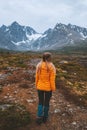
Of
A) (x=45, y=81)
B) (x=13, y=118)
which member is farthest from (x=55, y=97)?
(x=13, y=118)

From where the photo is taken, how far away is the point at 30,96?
2075 cm

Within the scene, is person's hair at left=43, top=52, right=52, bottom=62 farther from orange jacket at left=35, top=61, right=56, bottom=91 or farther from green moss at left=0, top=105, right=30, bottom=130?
green moss at left=0, top=105, right=30, bottom=130

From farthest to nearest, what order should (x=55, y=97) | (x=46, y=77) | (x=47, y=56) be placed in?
(x=55, y=97) → (x=46, y=77) → (x=47, y=56)

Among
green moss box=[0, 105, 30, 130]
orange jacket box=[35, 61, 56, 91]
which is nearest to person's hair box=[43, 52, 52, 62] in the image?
orange jacket box=[35, 61, 56, 91]

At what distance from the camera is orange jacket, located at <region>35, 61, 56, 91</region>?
1677 cm

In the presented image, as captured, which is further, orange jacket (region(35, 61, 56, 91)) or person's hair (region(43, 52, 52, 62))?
orange jacket (region(35, 61, 56, 91))

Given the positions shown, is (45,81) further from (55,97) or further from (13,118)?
(55,97)

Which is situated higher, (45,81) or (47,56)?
(47,56)

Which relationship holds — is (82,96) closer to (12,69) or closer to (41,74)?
(41,74)

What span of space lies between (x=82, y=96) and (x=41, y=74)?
18.1ft

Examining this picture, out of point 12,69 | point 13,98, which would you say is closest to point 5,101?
point 13,98

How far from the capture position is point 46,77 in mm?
16844

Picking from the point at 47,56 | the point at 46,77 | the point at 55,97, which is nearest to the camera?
the point at 47,56

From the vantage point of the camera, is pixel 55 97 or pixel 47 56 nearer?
pixel 47 56
